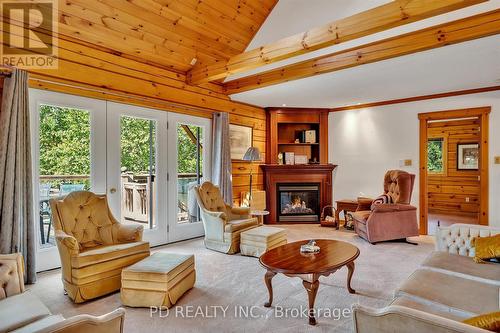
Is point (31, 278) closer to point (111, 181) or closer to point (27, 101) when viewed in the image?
point (111, 181)

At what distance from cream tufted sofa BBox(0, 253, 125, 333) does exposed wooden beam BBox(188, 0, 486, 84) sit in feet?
9.80

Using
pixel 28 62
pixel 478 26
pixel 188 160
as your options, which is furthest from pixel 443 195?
pixel 28 62

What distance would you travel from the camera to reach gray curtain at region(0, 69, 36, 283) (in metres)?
2.87

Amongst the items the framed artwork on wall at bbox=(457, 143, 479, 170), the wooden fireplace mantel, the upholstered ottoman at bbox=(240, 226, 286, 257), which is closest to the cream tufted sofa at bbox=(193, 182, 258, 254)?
the upholstered ottoman at bbox=(240, 226, 286, 257)

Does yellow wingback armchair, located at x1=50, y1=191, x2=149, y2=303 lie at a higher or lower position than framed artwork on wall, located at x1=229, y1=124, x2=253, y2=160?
lower

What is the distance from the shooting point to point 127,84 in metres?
4.06

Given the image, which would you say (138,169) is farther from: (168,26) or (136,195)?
(168,26)

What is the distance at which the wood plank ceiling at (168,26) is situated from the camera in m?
3.40

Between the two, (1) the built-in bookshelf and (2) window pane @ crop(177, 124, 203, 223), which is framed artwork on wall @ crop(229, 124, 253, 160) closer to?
(1) the built-in bookshelf

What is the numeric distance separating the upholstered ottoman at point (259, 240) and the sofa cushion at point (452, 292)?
194 cm

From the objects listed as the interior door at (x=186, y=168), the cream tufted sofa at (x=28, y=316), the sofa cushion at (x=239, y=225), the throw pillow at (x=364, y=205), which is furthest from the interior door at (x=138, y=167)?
the throw pillow at (x=364, y=205)

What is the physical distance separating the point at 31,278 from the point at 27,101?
184 cm

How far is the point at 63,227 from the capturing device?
2881mm

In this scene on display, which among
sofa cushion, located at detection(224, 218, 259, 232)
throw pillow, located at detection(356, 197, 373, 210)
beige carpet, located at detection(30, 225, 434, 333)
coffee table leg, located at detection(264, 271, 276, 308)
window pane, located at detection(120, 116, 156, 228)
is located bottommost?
beige carpet, located at detection(30, 225, 434, 333)
